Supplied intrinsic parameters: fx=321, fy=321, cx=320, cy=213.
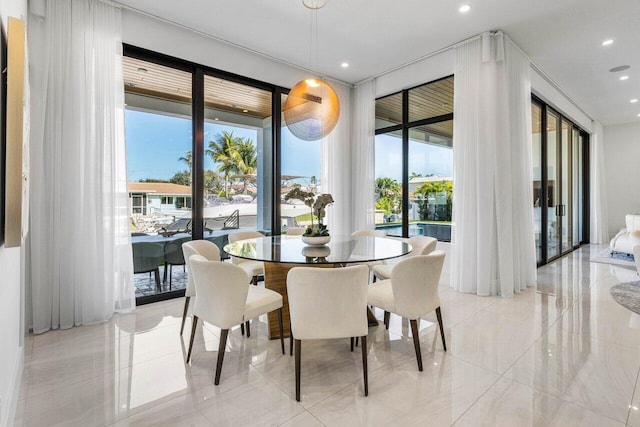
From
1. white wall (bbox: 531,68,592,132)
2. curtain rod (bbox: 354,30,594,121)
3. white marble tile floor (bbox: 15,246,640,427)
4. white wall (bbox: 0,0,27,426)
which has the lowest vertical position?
white marble tile floor (bbox: 15,246,640,427)

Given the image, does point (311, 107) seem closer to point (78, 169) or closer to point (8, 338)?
point (78, 169)

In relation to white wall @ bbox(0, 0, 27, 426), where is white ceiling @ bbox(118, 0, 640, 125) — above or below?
above

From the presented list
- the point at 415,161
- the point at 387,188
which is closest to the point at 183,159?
the point at 387,188

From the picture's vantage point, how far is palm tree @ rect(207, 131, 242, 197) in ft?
14.1

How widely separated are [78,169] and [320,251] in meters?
2.50

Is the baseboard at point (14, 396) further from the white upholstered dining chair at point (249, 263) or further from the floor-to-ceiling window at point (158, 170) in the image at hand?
the white upholstered dining chair at point (249, 263)

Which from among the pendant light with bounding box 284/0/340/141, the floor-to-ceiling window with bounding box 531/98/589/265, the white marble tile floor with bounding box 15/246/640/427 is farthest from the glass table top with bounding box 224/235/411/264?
the floor-to-ceiling window with bounding box 531/98/589/265

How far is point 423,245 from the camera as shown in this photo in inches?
131

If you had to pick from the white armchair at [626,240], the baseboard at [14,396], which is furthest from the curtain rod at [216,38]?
the white armchair at [626,240]

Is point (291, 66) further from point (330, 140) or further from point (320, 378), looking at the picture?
point (320, 378)

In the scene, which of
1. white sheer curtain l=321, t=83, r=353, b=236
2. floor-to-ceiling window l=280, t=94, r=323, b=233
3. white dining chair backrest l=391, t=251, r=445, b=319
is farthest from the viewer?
white sheer curtain l=321, t=83, r=353, b=236

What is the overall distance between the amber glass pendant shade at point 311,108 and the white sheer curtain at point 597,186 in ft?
26.4

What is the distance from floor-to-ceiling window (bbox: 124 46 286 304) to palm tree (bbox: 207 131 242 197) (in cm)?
1

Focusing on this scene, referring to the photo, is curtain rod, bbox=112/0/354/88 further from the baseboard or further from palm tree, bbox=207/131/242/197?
the baseboard
